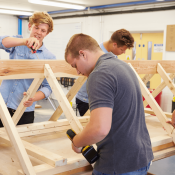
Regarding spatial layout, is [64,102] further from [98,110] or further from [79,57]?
[98,110]

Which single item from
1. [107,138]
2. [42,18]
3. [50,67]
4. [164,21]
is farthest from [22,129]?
[164,21]

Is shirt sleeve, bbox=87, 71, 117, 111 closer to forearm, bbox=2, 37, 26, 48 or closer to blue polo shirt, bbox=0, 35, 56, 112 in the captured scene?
forearm, bbox=2, 37, 26, 48

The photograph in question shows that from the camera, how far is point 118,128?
1.25 meters

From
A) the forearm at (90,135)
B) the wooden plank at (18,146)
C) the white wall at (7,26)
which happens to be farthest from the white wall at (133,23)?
the forearm at (90,135)

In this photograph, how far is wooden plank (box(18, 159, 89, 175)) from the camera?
5.27 ft

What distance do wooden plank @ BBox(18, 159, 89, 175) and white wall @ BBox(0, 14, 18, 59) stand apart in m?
8.63

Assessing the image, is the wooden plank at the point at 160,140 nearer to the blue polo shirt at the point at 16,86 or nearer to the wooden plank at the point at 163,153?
the wooden plank at the point at 163,153

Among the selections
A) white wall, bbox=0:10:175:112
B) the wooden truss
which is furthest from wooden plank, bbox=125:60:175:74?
white wall, bbox=0:10:175:112

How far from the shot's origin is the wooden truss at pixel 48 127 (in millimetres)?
1623

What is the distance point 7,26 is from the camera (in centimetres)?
966

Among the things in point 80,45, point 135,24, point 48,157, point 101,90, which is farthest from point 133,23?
point 101,90

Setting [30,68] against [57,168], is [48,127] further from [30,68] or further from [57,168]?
[57,168]

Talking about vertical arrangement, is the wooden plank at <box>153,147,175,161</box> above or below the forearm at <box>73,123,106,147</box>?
below

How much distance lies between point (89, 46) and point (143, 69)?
173 cm
